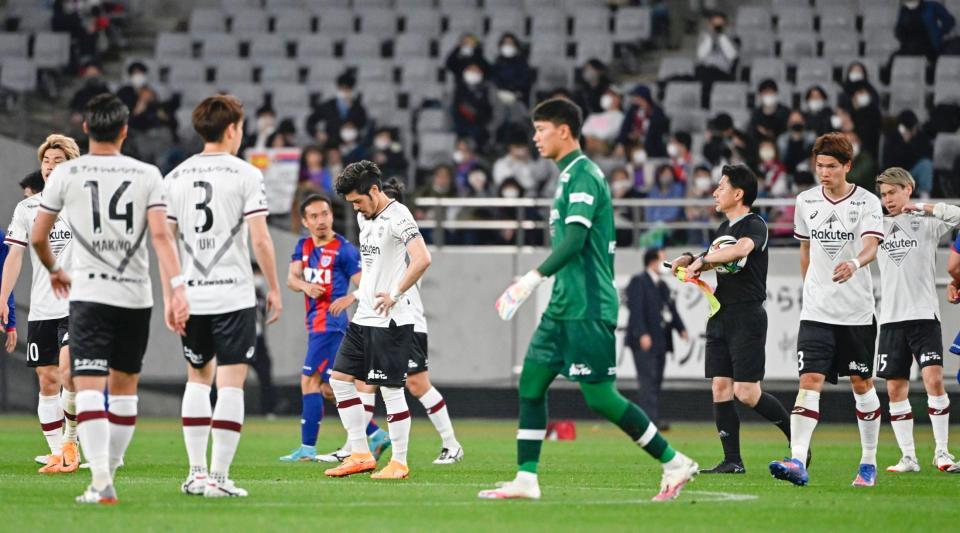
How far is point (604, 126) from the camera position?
79.3 feet

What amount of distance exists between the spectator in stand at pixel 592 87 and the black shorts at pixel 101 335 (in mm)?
16295

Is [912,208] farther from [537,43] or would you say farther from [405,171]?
[537,43]

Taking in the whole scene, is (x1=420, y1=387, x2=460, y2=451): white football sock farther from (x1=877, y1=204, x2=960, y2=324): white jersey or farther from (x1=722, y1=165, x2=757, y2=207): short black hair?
(x1=877, y1=204, x2=960, y2=324): white jersey

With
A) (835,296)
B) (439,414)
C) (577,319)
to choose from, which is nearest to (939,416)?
(835,296)

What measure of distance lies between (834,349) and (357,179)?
3.97 m

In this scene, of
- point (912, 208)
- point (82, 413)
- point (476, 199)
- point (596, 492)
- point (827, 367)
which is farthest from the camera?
point (476, 199)

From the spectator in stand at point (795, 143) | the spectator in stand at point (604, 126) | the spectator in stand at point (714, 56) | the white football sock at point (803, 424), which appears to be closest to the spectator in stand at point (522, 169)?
the spectator in stand at point (604, 126)

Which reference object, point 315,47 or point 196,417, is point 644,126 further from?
point 196,417

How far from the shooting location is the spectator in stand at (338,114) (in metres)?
24.7

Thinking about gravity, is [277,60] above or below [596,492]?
above

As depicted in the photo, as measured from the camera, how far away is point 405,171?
2378 cm

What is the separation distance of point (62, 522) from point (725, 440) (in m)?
6.20

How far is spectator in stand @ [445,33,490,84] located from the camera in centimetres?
2514

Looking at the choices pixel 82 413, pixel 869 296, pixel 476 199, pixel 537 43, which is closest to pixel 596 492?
pixel 869 296
